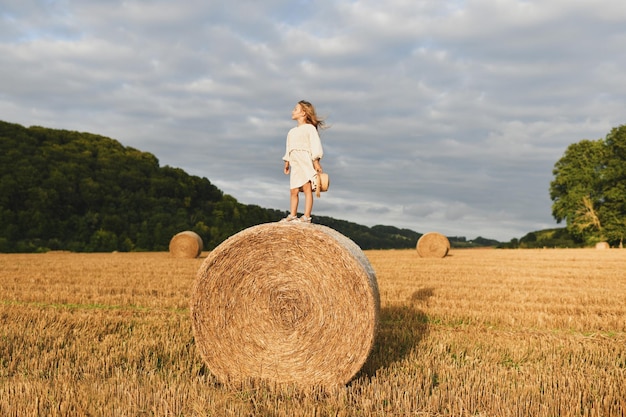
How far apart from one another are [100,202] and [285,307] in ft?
132

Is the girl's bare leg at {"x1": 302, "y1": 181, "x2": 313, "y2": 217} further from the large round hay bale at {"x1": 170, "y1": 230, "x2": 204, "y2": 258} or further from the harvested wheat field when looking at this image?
the large round hay bale at {"x1": 170, "y1": 230, "x2": 204, "y2": 258}

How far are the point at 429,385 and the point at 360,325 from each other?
0.77 metres

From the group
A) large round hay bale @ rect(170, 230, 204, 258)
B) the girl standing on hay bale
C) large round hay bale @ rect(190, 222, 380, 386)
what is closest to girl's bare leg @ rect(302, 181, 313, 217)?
the girl standing on hay bale

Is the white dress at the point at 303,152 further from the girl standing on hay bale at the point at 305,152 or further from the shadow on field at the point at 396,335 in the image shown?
the shadow on field at the point at 396,335

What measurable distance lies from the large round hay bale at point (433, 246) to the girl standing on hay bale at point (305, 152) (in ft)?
64.8

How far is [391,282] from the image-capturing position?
12.9 meters

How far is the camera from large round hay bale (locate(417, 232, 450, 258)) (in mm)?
25078

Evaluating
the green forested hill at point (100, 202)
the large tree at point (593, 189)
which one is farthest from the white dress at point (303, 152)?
the large tree at point (593, 189)

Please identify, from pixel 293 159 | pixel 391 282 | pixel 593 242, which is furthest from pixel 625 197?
pixel 293 159

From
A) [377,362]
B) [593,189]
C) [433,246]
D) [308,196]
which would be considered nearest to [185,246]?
[433,246]

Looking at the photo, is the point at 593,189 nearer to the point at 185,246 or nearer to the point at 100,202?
the point at 185,246

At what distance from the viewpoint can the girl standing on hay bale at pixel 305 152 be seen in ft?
20.5

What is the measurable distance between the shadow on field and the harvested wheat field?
2cm

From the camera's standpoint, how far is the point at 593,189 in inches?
1756
